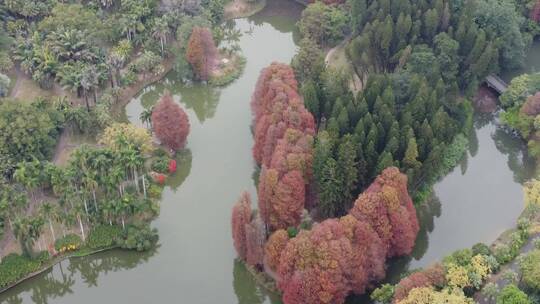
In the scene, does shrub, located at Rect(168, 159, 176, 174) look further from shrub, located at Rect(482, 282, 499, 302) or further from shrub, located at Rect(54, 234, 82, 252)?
shrub, located at Rect(482, 282, 499, 302)

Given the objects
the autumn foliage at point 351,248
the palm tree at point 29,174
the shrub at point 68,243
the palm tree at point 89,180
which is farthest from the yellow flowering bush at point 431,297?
the palm tree at point 29,174

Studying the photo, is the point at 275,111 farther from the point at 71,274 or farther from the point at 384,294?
the point at 71,274

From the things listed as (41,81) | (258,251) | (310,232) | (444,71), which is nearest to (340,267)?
(310,232)

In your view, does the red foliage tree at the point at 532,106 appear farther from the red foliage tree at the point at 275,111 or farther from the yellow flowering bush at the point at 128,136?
the yellow flowering bush at the point at 128,136

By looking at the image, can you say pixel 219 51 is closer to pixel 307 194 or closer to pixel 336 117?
pixel 336 117

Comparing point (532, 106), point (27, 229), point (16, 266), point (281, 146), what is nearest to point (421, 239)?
point (281, 146)

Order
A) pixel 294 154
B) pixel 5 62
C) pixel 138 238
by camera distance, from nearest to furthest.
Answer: pixel 294 154
pixel 138 238
pixel 5 62

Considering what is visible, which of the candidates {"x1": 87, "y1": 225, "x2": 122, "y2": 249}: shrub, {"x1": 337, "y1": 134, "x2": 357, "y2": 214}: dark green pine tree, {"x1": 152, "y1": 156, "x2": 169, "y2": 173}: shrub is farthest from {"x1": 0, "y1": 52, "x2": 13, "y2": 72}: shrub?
{"x1": 337, "y1": 134, "x2": 357, "y2": 214}: dark green pine tree
